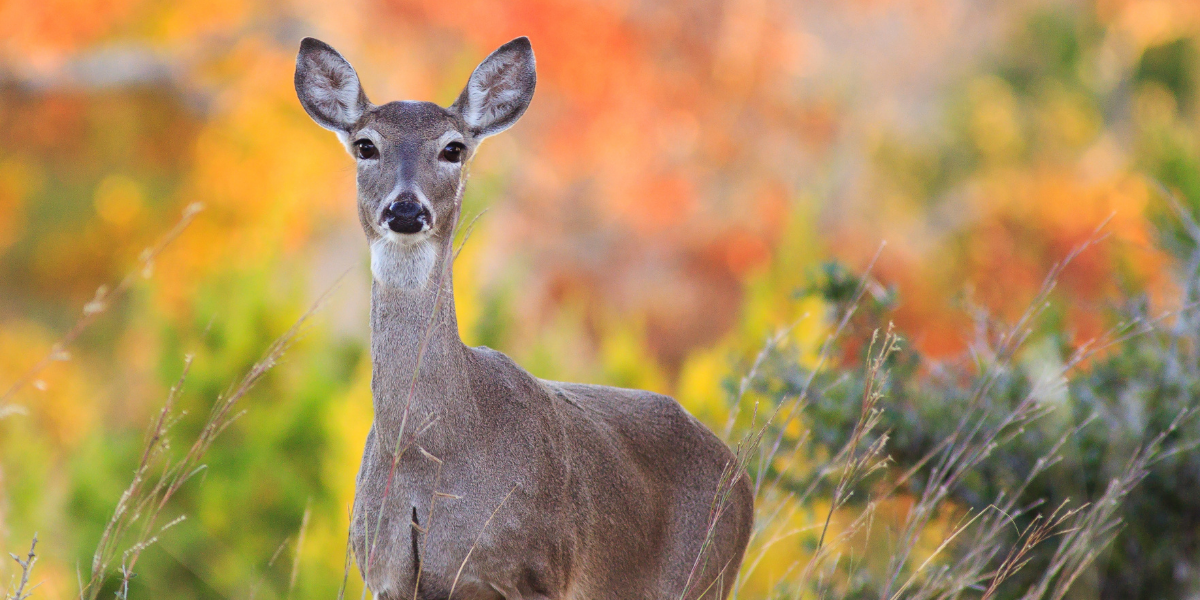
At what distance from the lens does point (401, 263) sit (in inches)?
117

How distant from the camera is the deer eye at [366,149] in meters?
3.08

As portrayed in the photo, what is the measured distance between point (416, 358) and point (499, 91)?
2.77 ft

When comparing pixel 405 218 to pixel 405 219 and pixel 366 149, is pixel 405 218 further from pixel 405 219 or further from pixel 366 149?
pixel 366 149

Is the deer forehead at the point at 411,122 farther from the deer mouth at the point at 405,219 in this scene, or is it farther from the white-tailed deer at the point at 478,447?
the deer mouth at the point at 405,219

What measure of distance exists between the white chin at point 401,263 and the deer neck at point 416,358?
0.02 m

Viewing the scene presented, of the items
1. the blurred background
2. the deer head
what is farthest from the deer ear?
the blurred background

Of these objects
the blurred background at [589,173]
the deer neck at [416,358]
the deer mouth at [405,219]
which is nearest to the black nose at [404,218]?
the deer mouth at [405,219]

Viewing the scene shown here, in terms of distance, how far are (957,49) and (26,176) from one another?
18195 millimetres

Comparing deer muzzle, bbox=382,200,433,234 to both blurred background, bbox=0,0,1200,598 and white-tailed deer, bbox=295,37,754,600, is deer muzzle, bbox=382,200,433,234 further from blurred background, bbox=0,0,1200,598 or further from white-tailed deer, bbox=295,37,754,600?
blurred background, bbox=0,0,1200,598

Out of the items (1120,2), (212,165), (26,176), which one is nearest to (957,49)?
(1120,2)

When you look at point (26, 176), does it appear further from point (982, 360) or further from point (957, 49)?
point (957, 49)

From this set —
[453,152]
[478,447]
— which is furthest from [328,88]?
[478,447]

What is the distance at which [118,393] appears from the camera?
44.5 ft

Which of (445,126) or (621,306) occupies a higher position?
(445,126)
